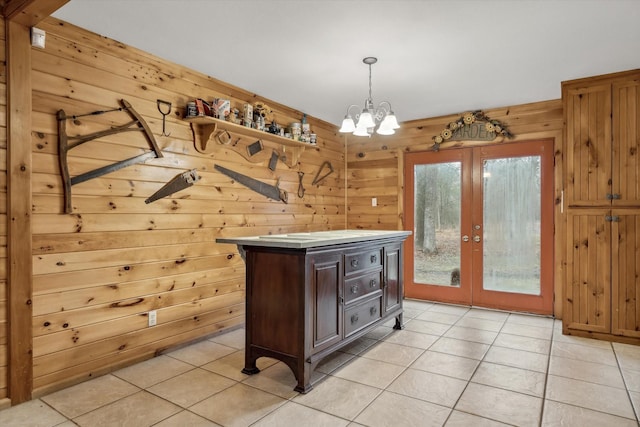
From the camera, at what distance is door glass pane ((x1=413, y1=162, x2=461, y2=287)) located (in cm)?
476

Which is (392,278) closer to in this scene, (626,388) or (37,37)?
(626,388)

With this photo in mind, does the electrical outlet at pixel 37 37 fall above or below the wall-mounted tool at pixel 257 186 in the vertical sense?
above

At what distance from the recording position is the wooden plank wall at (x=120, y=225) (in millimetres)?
2385

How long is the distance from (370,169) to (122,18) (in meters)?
3.60

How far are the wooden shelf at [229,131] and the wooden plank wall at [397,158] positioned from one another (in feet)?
4.26

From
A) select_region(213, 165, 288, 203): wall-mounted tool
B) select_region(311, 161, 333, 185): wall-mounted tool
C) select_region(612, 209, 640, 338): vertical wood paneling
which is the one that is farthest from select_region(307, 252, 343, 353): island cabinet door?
select_region(612, 209, 640, 338): vertical wood paneling

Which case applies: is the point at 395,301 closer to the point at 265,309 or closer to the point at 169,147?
the point at 265,309

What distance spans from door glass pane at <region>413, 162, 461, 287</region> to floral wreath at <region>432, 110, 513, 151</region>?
1.09 feet

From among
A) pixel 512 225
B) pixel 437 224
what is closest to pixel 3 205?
pixel 437 224

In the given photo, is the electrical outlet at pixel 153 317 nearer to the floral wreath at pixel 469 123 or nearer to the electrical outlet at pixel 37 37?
the electrical outlet at pixel 37 37

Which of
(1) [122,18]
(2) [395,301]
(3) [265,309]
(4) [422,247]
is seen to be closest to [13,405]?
(3) [265,309]

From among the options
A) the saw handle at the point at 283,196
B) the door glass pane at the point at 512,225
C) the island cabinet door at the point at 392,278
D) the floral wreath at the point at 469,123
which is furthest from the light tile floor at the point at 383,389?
the floral wreath at the point at 469,123

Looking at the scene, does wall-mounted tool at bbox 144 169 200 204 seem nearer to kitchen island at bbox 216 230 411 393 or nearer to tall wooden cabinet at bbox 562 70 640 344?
kitchen island at bbox 216 230 411 393

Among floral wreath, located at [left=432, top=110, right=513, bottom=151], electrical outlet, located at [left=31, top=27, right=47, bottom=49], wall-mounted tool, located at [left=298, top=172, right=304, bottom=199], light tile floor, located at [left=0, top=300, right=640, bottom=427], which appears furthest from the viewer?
wall-mounted tool, located at [left=298, top=172, right=304, bottom=199]
